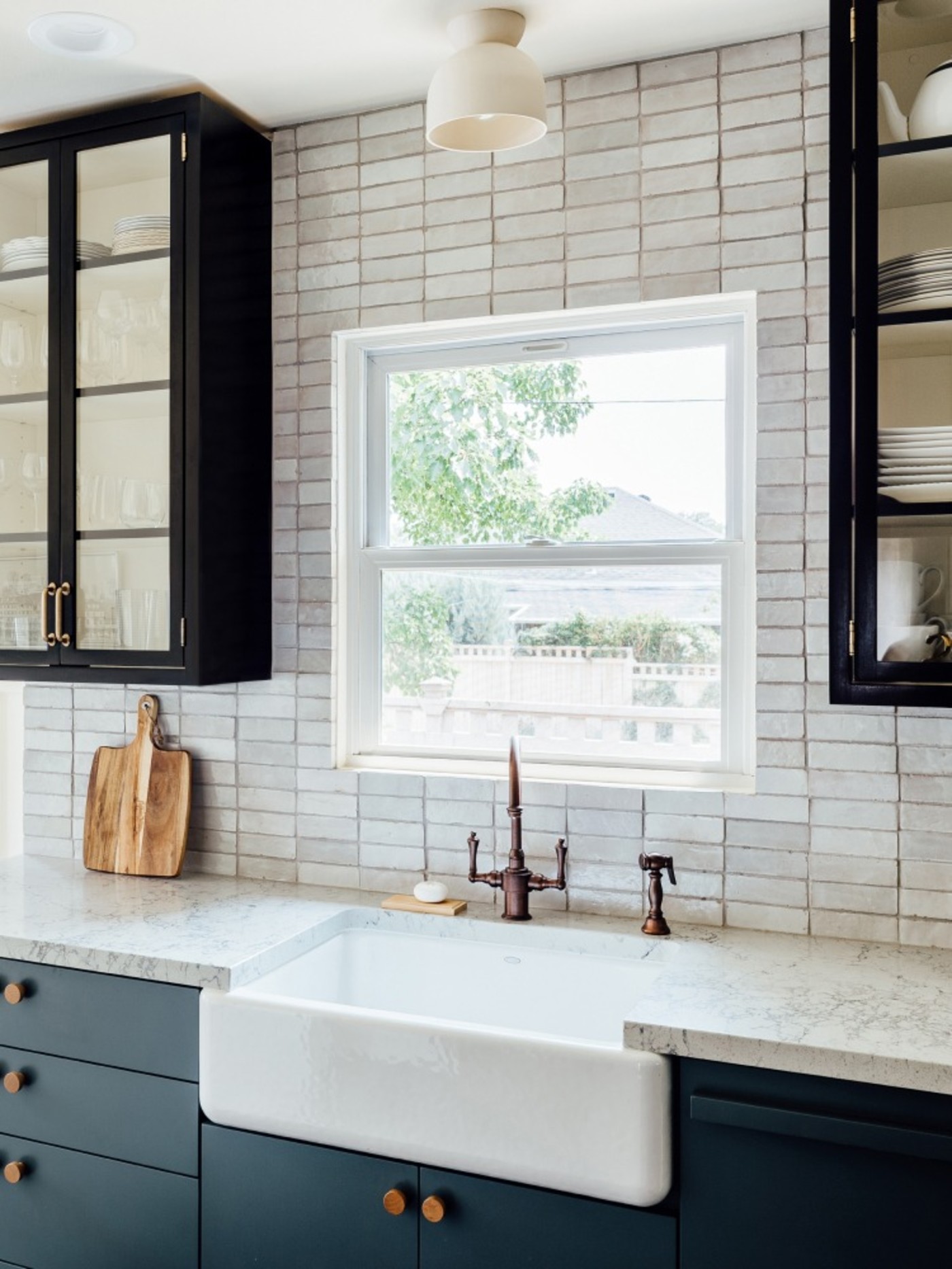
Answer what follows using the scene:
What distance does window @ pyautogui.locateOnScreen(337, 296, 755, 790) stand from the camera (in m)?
2.18

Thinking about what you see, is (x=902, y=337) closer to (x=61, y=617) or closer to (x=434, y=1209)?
(x=434, y=1209)

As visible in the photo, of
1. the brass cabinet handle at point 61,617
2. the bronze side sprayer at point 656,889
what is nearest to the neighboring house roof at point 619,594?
the bronze side sprayer at point 656,889

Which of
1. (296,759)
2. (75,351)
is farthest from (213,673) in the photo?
(75,351)

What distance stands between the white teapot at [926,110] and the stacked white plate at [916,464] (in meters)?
0.46

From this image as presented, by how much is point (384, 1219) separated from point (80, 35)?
2.17m

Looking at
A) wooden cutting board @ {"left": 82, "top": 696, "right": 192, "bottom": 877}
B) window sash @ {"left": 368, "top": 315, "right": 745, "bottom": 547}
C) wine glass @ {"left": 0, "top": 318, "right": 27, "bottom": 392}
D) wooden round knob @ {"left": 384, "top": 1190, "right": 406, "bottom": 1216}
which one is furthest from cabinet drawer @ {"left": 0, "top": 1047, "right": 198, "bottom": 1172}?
wine glass @ {"left": 0, "top": 318, "right": 27, "bottom": 392}

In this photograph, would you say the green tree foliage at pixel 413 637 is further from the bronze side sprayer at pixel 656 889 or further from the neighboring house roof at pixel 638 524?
the bronze side sprayer at pixel 656 889

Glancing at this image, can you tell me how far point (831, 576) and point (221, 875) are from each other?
154 cm

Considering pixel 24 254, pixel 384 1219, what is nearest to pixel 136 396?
pixel 24 254

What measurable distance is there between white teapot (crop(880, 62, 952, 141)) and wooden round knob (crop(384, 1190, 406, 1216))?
1.79m

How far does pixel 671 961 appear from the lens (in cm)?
187

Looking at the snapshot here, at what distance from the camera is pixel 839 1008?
1602 millimetres

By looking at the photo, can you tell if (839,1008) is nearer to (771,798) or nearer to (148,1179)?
(771,798)

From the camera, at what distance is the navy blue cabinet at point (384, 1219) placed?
1531 millimetres
